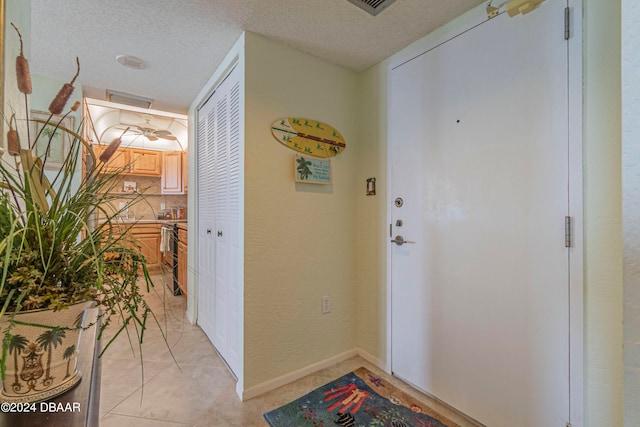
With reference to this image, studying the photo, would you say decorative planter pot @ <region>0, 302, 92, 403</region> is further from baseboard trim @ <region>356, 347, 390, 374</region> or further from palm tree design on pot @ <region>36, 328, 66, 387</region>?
baseboard trim @ <region>356, 347, 390, 374</region>

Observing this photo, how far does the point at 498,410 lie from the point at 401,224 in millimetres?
1107

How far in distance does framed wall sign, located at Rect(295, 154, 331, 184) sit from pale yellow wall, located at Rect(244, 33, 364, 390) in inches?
2.0

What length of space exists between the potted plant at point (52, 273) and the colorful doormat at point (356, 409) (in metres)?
1.24

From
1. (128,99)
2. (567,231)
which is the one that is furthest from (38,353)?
(128,99)

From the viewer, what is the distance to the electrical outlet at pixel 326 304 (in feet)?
6.77

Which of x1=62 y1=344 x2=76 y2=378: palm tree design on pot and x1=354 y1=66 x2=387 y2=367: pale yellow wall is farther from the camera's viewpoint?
x1=354 y1=66 x2=387 y2=367: pale yellow wall

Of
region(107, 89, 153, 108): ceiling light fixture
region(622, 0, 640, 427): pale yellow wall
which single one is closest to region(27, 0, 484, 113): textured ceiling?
region(107, 89, 153, 108): ceiling light fixture

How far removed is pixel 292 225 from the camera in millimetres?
1911

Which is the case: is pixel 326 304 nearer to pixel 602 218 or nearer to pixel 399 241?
pixel 399 241

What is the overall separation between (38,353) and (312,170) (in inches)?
63.8

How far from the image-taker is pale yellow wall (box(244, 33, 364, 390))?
1.75 m

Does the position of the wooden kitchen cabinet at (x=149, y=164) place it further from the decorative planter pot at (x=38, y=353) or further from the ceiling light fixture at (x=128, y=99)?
the decorative planter pot at (x=38, y=353)

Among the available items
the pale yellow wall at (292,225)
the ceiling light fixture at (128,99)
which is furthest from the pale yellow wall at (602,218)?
the ceiling light fixture at (128,99)

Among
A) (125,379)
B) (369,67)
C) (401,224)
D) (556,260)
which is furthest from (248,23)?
(125,379)
